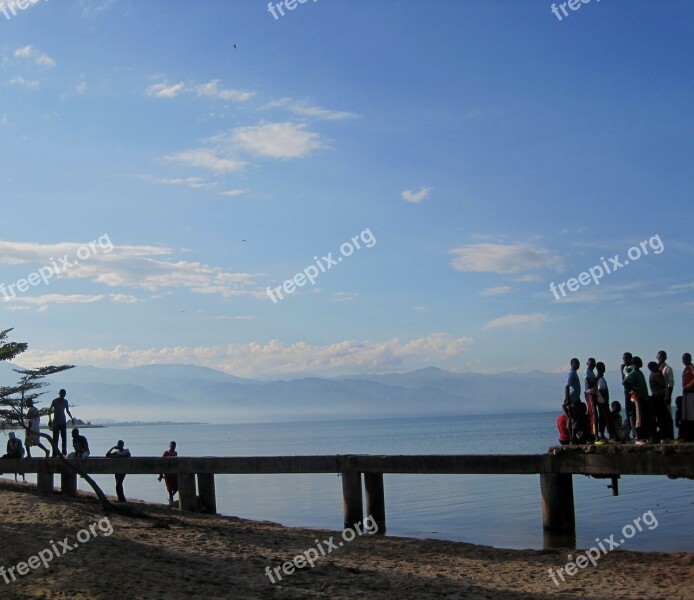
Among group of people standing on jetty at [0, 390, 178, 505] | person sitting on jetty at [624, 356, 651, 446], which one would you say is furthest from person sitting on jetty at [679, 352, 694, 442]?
group of people standing on jetty at [0, 390, 178, 505]

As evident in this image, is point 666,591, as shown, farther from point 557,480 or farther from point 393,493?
point 393,493

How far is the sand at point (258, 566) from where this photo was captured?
1105 centimetres

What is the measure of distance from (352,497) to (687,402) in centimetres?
843

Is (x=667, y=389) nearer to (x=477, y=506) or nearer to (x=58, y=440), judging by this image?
(x=477, y=506)

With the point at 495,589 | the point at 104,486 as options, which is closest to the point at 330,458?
the point at 495,589

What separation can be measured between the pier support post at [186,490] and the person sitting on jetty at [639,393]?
11.8 metres

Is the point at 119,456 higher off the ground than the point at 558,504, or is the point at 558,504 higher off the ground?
the point at 119,456

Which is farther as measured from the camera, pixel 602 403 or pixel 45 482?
pixel 45 482

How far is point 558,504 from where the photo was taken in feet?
59.7

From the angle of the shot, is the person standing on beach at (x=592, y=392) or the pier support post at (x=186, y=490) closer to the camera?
the person standing on beach at (x=592, y=392)

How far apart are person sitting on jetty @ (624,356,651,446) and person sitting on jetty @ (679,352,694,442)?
0.65 m

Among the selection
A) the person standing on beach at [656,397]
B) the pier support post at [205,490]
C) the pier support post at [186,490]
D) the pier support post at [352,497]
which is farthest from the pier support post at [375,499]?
the person standing on beach at [656,397]

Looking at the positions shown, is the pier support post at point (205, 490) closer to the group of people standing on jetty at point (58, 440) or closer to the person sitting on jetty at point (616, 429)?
the group of people standing on jetty at point (58, 440)

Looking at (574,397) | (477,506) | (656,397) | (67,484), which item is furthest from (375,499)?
(477,506)
